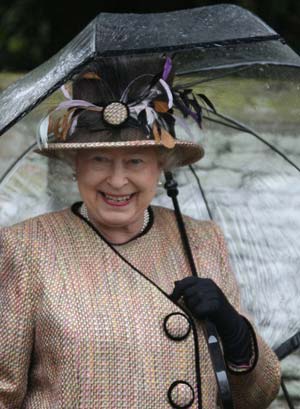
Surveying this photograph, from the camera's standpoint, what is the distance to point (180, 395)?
289 centimetres

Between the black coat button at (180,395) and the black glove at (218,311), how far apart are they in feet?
0.57

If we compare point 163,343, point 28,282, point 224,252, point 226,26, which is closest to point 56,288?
point 28,282

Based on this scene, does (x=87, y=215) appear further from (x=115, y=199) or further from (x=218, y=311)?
(x=218, y=311)

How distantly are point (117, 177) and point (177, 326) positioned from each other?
43 cm

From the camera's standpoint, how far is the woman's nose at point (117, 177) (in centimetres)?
288

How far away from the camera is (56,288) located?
2.87 metres

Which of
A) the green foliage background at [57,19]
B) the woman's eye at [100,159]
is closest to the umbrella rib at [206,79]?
the woman's eye at [100,159]

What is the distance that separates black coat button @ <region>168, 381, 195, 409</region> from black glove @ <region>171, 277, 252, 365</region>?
6.9 inches

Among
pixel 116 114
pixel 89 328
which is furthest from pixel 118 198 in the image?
pixel 89 328

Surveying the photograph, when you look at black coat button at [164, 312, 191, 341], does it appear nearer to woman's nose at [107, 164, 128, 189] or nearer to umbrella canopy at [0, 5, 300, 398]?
woman's nose at [107, 164, 128, 189]

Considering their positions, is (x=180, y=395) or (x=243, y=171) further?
(x=243, y=171)

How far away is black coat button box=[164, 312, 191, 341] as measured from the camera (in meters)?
2.90

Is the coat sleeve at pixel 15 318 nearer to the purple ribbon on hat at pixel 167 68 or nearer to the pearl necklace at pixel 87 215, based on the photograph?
the pearl necklace at pixel 87 215

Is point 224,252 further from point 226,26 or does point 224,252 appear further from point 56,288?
point 226,26
